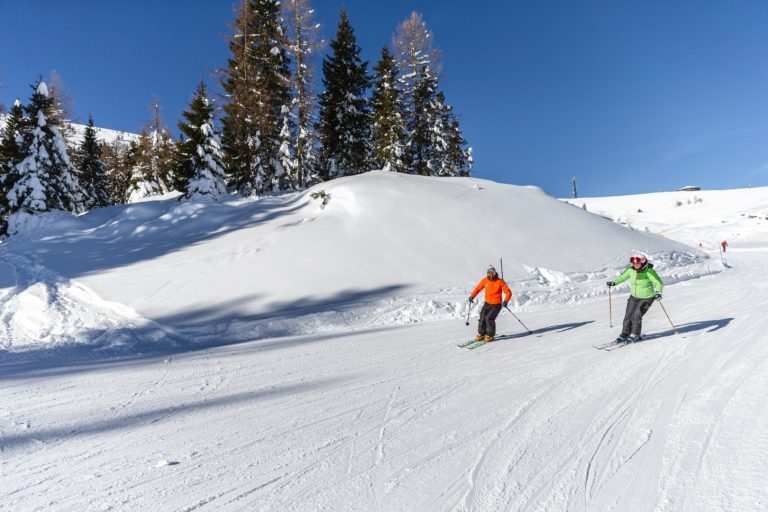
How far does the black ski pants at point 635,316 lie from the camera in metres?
7.64

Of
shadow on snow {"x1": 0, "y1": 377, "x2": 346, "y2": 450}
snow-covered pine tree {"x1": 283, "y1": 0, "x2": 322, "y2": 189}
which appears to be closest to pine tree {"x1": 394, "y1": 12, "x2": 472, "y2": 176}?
snow-covered pine tree {"x1": 283, "y1": 0, "x2": 322, "y2": 189}

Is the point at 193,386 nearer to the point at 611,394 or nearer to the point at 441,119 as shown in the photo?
the point at 611,394

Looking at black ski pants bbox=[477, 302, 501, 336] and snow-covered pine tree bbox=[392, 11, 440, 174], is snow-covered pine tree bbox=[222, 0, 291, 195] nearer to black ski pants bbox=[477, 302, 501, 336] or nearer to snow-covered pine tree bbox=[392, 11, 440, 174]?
snow-covered pine tree bbox=[392, 11, 440, 174]

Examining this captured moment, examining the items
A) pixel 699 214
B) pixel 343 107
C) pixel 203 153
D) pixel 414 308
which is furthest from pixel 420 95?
pixel 699 214

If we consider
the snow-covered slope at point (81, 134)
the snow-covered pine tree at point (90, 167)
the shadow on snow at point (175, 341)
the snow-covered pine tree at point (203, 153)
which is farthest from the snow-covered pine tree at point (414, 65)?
the snow-covered pine tree at point (90, 167)

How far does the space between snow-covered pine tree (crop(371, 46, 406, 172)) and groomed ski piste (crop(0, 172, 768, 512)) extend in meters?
11.7

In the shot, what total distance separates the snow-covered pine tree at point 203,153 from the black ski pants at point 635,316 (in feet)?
67.8

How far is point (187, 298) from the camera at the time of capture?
1115 centimetres

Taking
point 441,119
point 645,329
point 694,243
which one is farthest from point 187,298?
point 694,243

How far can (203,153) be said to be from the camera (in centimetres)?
2294

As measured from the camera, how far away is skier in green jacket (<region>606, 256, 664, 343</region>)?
7.62 m

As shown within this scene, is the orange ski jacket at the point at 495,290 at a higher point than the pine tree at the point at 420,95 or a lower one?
lower

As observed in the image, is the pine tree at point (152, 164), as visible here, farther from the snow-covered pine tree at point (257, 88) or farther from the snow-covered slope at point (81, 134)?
the snow-covered pine tree at point (257, 88)

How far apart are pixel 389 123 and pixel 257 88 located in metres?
8.65
